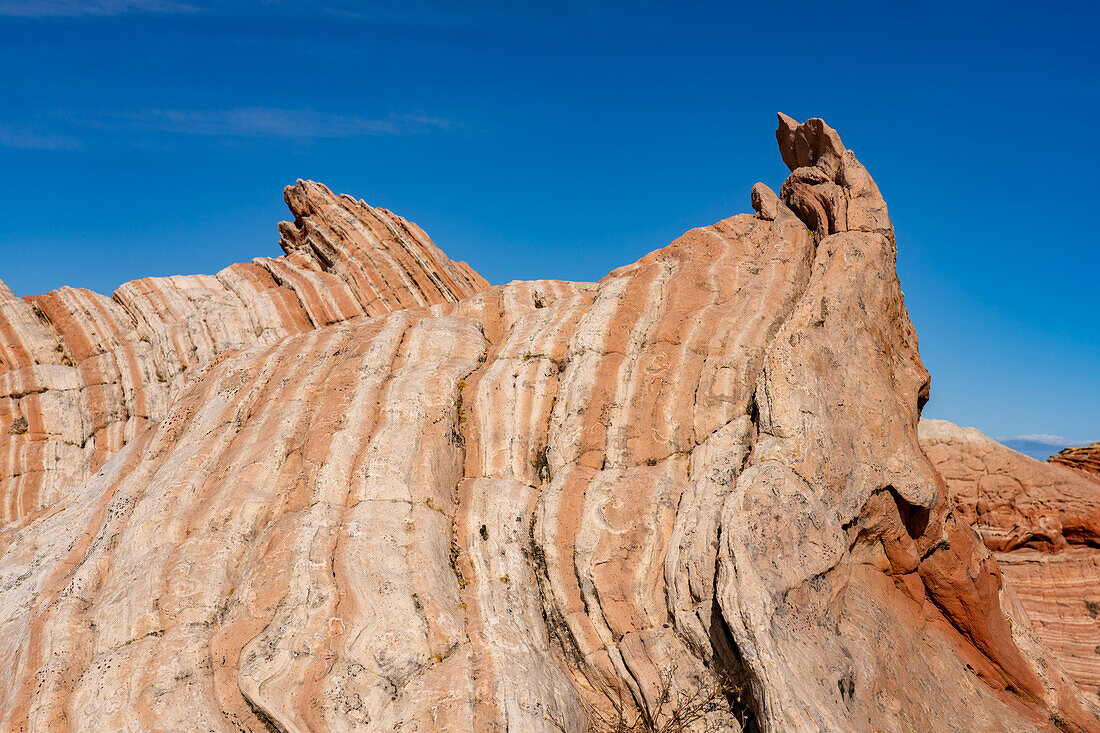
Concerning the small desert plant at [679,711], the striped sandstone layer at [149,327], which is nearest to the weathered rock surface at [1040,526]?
the small desert plant at [679,711]

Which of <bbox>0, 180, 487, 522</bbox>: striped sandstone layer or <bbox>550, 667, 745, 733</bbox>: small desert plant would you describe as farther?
<bbox>0, 180, 487, 522</bbox>: striped sandstone layer

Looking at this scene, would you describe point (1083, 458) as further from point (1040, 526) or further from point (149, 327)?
point (149, 327)

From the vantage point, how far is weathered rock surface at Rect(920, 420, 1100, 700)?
72.7 feet

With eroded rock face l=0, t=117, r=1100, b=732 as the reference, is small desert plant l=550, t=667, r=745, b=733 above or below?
below

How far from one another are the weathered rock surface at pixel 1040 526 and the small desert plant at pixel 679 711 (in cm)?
1546

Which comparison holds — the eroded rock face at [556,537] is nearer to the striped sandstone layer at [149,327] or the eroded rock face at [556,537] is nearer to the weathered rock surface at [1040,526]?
the weathered rock surface at [1040,526]

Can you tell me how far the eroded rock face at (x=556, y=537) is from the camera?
35.7 feet

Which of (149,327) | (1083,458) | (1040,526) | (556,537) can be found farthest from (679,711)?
(1083,458)

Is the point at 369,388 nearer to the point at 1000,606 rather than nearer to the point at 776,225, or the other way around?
the point at 776,225

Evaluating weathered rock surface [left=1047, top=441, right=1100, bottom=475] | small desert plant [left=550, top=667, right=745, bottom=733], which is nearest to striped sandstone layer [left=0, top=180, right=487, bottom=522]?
small desert plant [left=550, top=667, right=745, bottom=733]

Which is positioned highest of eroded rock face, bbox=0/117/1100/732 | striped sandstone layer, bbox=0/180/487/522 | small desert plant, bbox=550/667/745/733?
striped sandstone layer, bbox=0/180/487/522

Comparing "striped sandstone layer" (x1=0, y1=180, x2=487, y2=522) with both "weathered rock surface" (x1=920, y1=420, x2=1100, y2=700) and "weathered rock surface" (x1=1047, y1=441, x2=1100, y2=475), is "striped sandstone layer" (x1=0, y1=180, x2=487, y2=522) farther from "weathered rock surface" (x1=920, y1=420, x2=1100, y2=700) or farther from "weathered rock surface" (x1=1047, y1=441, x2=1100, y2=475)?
"weathered rock surface" (x1=1047, y1=441, x2=1100, y2=475)

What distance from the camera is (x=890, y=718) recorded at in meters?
11.4

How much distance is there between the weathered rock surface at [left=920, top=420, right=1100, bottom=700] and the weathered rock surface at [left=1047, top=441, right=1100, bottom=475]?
6.79ft
